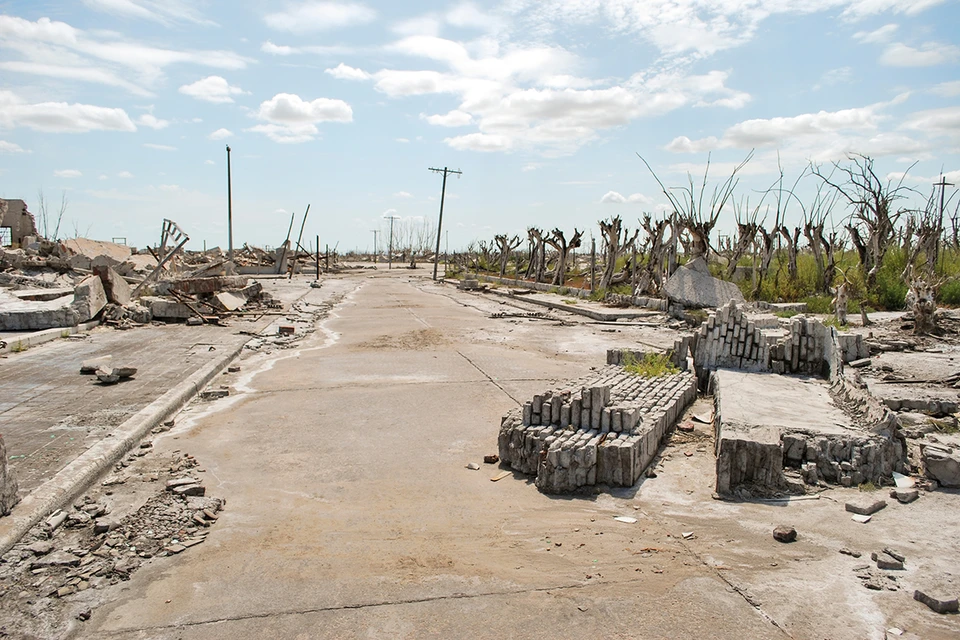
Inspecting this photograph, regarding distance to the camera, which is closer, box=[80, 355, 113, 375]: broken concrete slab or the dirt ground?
the dirt ground

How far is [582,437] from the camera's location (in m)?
5.39

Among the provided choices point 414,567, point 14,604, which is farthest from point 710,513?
point 14,604

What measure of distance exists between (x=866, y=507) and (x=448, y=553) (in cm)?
283

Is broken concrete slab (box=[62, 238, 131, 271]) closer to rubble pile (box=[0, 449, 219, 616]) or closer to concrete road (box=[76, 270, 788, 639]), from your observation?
concrete road (box=[76, 270, 788, 639])

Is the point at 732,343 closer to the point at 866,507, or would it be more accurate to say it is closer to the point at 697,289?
the point at 866,507

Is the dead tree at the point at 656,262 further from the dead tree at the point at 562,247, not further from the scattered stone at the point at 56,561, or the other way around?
the scattered stone at the point at 56,561

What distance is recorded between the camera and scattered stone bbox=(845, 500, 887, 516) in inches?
179

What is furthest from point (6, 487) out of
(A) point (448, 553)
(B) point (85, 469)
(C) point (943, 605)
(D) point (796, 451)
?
(D) point (796, 451)

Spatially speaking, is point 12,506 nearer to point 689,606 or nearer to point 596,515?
point 596,515

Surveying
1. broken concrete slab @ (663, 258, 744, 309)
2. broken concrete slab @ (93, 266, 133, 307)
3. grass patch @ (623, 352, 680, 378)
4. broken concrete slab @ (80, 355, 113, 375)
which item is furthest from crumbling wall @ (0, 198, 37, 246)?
grass patch @ (623, 352, 680, 378)

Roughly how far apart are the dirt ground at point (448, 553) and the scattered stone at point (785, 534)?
57 mm

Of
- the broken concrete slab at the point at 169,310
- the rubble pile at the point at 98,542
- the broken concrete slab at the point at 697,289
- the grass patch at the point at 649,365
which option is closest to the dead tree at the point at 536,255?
the broken concrete slab at the point at 697,289

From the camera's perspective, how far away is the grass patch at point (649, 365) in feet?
26.1

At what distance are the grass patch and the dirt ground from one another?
127 centimetres
